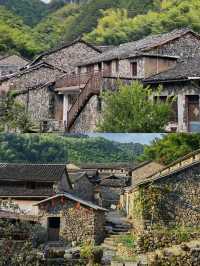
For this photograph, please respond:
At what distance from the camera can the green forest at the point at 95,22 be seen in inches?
1897

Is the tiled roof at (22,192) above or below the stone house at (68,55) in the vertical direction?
below

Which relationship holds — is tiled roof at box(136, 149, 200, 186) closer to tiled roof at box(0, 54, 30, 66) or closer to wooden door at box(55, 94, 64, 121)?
wooden door at box(55, 94, 64, 121)

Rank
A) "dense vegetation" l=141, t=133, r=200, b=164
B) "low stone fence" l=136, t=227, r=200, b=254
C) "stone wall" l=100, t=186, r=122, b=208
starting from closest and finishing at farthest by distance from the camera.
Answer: "low stone fence" l=136, t=227, r=200, b=254
"dense vegetation" l=141, t=133, r=200, b=164
"stone wall" l=100, t=186, r=122, b=208

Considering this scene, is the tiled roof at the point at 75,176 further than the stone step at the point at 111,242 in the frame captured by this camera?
Yes

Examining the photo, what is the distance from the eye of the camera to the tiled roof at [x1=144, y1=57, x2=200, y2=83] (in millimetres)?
15762

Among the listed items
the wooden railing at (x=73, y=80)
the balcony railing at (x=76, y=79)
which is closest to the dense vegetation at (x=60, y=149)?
the balcony railing at (x=76, y=79)

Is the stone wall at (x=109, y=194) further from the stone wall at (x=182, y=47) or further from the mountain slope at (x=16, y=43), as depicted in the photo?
the mountain slope at (x=16, y=43)

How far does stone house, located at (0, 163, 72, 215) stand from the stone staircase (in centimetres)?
180

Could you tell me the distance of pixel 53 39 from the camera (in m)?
62.6

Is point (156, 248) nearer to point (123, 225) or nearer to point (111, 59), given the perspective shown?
point (123, 225)

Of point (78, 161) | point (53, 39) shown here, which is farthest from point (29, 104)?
point (53, 39)

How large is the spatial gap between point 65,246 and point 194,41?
33.2ft

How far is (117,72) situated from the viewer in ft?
63.9

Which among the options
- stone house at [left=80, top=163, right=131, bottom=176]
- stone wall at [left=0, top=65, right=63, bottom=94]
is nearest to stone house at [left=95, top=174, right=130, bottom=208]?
stone house at [left=80, top=163, right=131, bottom=176]
